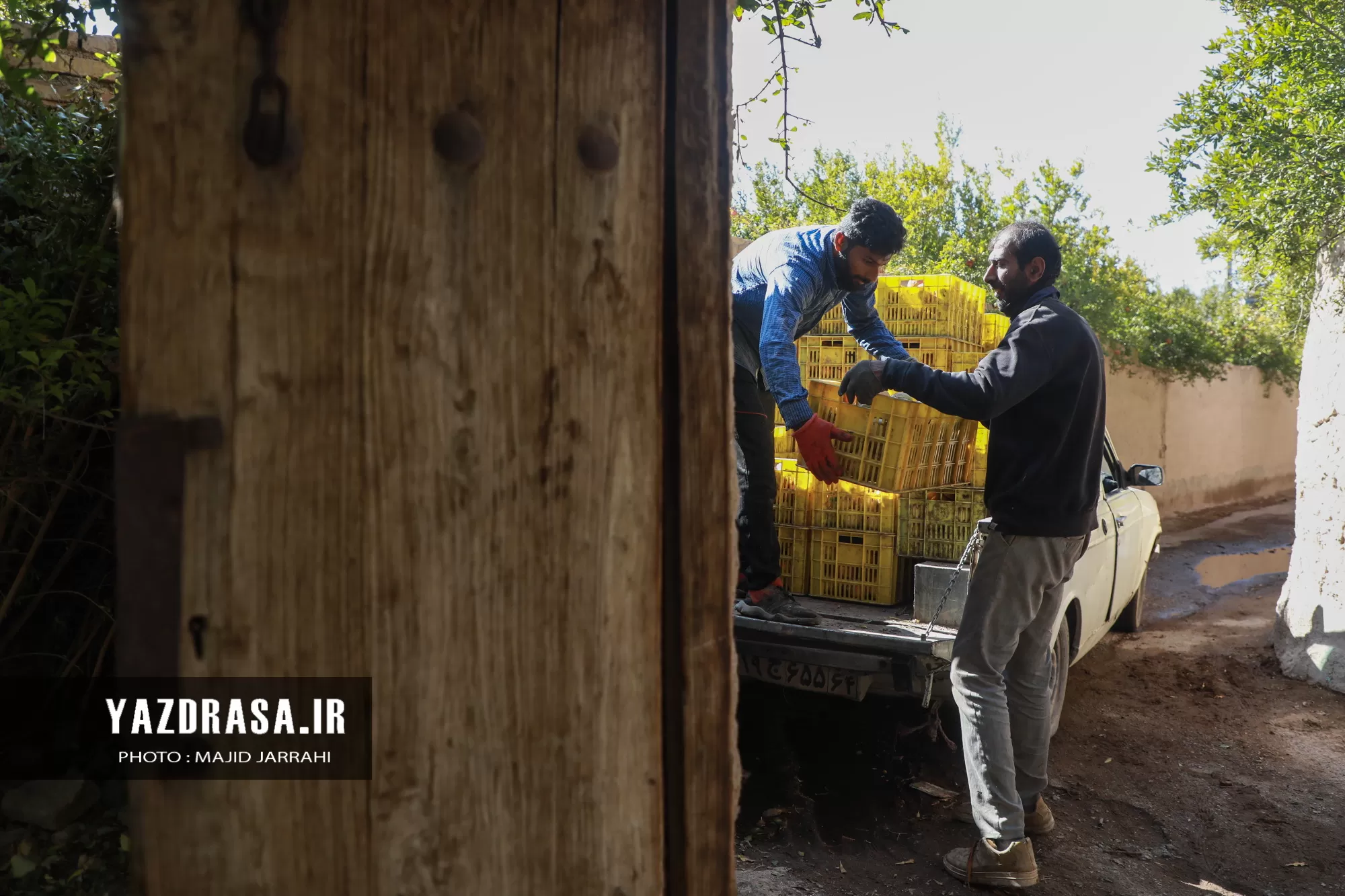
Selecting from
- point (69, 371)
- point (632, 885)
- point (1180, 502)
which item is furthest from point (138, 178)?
point (1180, 502)

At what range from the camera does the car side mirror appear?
537cm

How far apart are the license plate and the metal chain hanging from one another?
345 cm

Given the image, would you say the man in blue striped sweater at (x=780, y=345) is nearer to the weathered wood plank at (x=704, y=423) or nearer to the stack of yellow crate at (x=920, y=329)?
the stack of yellow crate at (x=920, y=329)

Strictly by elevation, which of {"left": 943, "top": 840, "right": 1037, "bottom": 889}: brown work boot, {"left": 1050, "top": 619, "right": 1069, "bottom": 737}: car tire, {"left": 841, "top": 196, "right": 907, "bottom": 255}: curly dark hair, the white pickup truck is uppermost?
{"left": 841, "top": 196, "right": 907, "bottom": 255}: curly dark hair

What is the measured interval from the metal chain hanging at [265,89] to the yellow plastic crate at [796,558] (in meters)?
4.02

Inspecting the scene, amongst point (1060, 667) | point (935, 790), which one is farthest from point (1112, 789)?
point (935, 790)

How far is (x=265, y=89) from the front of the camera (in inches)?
38.8

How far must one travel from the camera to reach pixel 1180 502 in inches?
592

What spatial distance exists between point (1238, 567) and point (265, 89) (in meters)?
12.1

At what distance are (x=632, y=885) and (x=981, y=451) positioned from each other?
4.04 meters

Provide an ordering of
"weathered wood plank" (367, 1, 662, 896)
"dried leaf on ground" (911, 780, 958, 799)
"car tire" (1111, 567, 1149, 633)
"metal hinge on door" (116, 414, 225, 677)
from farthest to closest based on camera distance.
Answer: "car tire" (1111, 567, 1149, 633)
"dried leaf on ground" (911, 780, 958, 799)
"weathered wood plank" (367, 1, 662, 896)
"metal hinge on door" (116, 414, 225, 677)

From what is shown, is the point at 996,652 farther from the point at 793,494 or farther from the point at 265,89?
the point at 265,89

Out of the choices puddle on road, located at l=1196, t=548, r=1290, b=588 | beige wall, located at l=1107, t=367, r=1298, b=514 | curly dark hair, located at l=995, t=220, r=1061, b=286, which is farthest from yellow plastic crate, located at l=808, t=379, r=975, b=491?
beige wall, located at l=1107, t=367, r=1298, b=514

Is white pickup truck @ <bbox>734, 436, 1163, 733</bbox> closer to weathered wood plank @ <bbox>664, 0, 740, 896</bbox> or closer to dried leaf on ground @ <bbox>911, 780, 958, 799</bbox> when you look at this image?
dried leaf on ground @ <bbox>911, 780, 958, 799</bbox>
